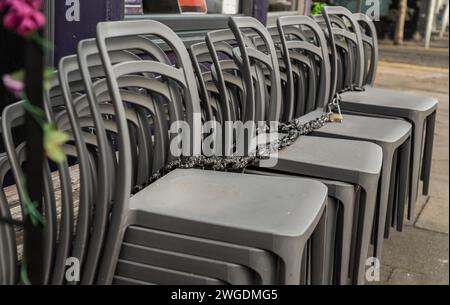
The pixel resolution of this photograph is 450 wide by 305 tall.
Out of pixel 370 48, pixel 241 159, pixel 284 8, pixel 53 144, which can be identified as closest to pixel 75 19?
pixel 241 159

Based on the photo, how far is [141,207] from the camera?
1.44 meters

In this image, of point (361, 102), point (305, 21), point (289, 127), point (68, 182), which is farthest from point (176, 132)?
point (361, 102)

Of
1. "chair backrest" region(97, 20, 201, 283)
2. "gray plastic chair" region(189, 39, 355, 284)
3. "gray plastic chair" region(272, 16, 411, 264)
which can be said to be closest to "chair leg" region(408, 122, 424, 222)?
"gray plastic chair" region(272, 16, 411, 264)

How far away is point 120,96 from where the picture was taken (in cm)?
144

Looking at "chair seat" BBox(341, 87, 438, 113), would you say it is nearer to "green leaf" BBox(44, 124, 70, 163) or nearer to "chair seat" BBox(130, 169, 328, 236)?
"chair seat" BBox(130, 169, 328, 236)

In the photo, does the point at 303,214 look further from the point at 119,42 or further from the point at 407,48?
the point at 407,48

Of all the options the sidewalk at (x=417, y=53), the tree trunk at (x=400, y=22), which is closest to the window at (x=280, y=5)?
the sidewalk at (x=417, y=53)

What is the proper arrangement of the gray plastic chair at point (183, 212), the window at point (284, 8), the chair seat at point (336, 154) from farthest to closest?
the window at point (284, 8) → the chair seat at point (336, 154) → the gray plastic chair at point (183, 212)

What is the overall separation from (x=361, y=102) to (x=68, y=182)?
1.96m

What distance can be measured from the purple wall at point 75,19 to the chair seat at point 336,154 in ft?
3.45

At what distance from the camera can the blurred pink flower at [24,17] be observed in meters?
0.76

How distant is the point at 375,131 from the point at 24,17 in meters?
1.98

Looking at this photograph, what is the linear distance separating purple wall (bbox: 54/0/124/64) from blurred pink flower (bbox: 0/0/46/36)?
1.64m

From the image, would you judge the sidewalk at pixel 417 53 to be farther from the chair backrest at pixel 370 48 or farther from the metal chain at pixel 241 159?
the metal chain at pixel 241 159
